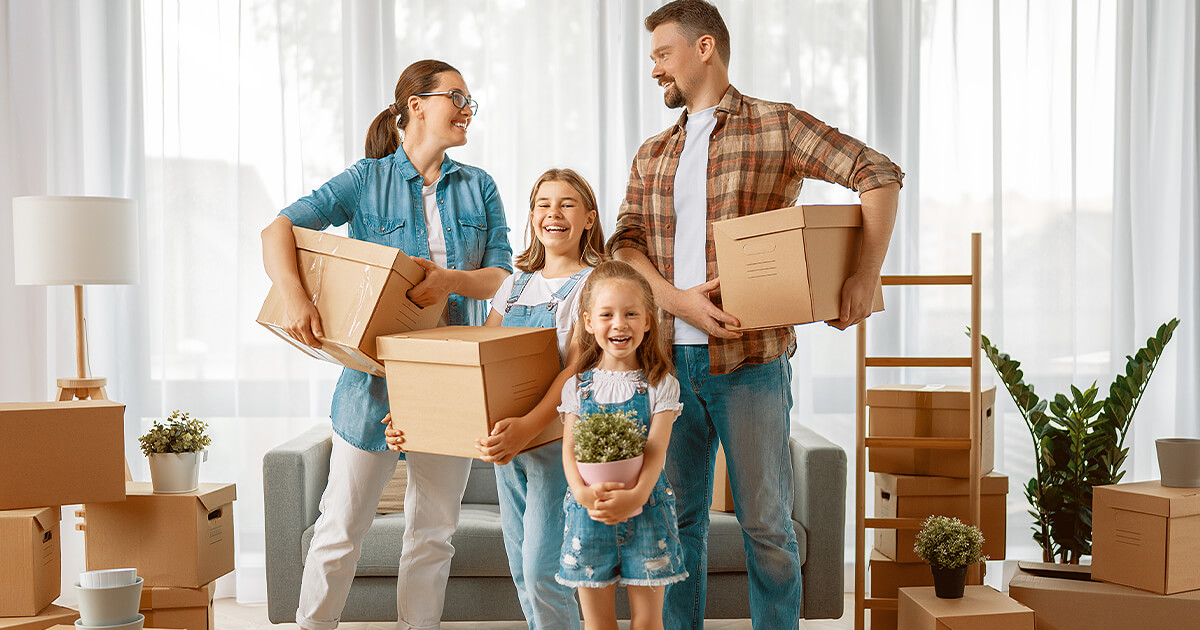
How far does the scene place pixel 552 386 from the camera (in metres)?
1.88

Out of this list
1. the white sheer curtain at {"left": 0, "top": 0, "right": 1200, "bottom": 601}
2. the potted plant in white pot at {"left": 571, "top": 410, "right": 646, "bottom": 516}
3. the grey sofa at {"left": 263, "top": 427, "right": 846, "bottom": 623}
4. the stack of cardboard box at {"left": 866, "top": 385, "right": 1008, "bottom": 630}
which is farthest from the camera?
the white sheer curtain at {"left": 0, "top": 0, "right": 1200, "bottom": 601}

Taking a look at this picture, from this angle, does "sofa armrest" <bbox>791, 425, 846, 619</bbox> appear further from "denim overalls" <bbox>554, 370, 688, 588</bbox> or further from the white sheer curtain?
"denim overalls" <bbox>554, 370, 688, 588</bbox>

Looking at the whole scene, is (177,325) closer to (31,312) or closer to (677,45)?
(31,312)

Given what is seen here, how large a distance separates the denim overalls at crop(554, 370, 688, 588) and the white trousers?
1.41 ft

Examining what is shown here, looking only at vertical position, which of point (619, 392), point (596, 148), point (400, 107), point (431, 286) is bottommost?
point (619, 392)

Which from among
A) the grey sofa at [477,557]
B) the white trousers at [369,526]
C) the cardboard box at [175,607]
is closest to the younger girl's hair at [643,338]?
the white trousers at [369,526]

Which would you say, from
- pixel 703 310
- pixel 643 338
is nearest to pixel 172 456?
pixel 643 338

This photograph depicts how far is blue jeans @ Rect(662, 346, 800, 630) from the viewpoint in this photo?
1.95 meters

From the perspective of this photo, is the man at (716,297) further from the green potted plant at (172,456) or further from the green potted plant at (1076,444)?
the green potted plant at (172,456)

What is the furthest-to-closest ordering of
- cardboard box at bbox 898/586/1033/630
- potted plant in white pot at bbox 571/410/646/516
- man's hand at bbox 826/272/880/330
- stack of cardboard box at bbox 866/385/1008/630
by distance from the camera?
1. stack of cardboard box at bbox 866/385/1008/630
2. cardboard box at bbox 898/586/1033/630
3. man's hand at bbox 826/272/880/330
4. potted plant in white pot at bbox 571/410/646/516

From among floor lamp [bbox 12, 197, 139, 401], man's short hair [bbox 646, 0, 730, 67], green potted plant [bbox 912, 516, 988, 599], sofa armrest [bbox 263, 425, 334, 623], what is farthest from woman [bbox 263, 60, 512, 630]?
green potted plant [bbox 912, 516, 988, 599]

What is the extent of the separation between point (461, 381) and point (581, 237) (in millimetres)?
497

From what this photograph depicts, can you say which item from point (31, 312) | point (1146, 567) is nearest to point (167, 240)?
point (31, 312)

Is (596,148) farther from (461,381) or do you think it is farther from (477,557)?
(461,381)
